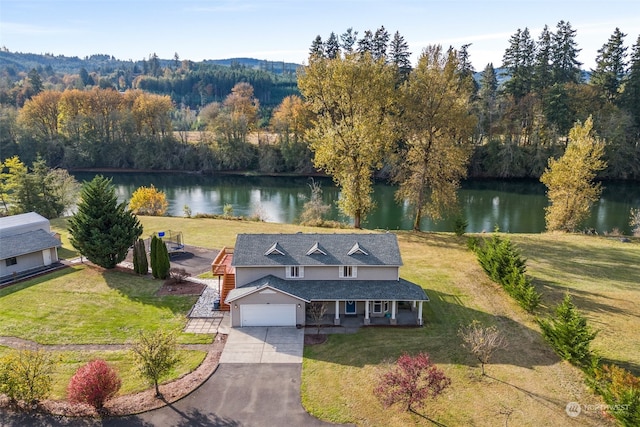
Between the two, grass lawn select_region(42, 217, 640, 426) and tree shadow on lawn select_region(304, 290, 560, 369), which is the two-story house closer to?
tree shadow on lawn select_region(304, 290, 560, 369)

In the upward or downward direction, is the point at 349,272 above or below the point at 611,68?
below

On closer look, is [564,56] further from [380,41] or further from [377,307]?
[377,307]

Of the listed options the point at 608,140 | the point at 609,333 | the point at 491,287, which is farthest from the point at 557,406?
the point at 608,140

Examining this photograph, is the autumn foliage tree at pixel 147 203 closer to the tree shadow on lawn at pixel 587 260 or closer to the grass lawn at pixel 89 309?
the grass lawn at pixel 89 309

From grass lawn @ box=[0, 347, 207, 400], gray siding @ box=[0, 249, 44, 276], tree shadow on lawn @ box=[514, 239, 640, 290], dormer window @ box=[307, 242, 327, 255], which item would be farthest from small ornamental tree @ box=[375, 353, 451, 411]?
gray siding @ box=[0, 249, 44, 276]

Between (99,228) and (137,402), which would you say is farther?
(99,228)

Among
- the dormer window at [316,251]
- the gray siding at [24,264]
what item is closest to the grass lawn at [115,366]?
the dormer window at [316,251]

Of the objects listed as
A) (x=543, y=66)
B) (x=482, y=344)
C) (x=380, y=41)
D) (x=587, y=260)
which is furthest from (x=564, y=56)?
(x=482, y=344)
